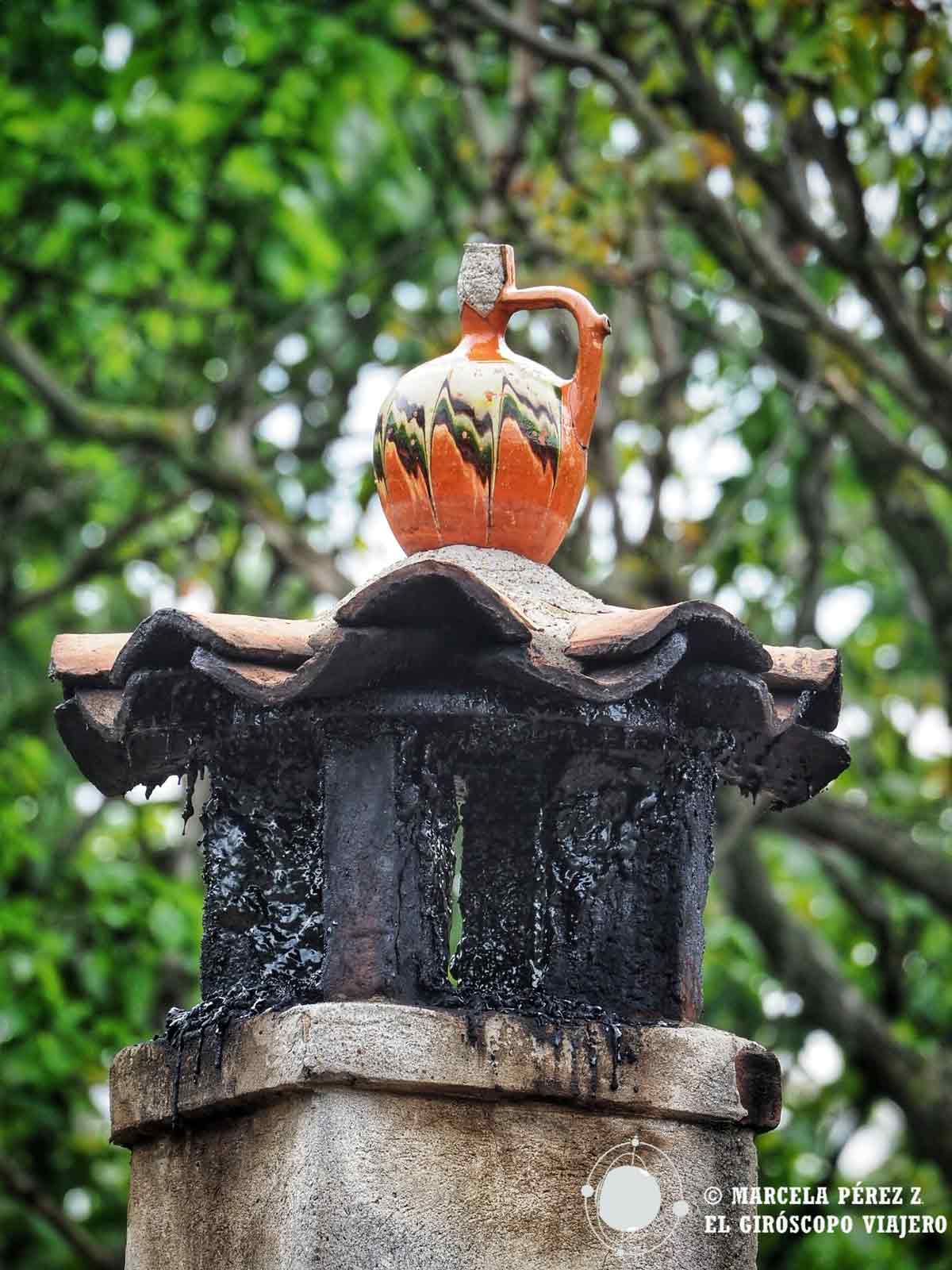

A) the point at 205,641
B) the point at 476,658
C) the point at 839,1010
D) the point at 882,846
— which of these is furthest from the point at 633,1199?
the point at 839,1010

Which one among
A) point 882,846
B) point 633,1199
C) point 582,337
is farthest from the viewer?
point 882,846

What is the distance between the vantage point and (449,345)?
870 cm

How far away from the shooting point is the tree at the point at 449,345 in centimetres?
726

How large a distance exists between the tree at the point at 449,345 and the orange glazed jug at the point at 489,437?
3.05 meters

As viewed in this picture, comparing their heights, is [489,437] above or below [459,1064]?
above

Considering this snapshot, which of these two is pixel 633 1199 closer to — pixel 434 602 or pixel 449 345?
pixel 434 602

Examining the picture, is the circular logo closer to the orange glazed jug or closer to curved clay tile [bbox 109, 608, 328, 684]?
curved clay tile [bbox 109, 608, 328, 684]

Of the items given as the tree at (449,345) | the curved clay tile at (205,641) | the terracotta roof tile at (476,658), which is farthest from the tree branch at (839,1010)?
the curved clay tile at (205,641)

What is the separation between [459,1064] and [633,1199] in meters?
0.40

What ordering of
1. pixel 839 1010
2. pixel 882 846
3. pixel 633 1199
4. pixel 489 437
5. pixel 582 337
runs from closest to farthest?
pixel 633 1199 → pixel 489 437 → pixel 582 337 → pixel 882 846 → pixel 839 1010

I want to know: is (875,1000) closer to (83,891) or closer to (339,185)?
(83,891)

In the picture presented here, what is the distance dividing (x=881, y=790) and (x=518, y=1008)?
24.9 feet

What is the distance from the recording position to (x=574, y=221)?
26.4 ft

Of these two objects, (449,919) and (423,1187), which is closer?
(423,1187)
